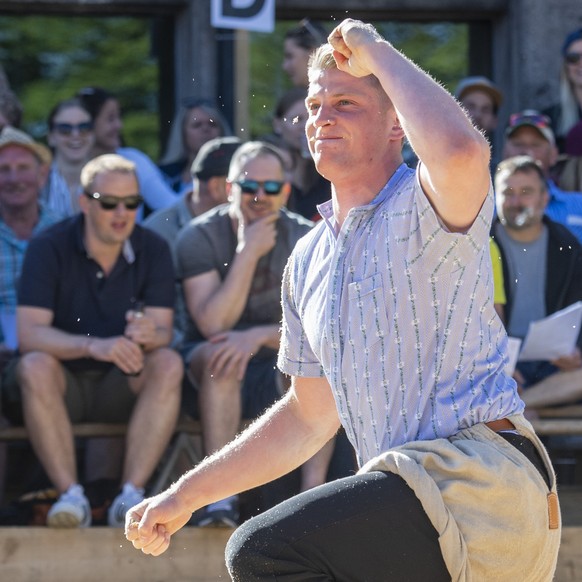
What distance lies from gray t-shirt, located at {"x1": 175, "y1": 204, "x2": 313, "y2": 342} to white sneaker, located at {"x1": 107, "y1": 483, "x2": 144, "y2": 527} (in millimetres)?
1017

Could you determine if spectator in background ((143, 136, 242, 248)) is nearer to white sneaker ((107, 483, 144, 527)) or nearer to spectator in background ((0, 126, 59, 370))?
spectator in background ((0, 126, 59, 370))

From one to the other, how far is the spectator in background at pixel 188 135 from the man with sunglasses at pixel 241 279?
1.17 m

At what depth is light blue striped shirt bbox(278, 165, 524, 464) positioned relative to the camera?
3180 millimetres

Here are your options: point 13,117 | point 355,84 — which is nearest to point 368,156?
point 355,84

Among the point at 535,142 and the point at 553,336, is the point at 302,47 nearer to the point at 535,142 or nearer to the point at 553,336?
the point at 535,142

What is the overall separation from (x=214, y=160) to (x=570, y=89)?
2.44 meters

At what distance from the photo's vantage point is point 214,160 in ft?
23.9

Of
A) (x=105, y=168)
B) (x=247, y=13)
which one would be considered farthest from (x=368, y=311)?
(x=247, y=13)

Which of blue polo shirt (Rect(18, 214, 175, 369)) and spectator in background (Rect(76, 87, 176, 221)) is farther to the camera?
spectator in background (Rect(76, 87, 176, 221))

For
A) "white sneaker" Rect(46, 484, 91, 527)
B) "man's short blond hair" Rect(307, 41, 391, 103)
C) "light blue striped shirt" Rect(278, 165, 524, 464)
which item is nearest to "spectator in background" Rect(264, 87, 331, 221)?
"white sneaker" Rect(46, 484, 91, 527)

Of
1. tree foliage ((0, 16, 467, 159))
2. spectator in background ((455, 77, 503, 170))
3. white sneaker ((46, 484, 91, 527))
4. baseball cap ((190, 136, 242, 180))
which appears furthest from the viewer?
tree foliage ((0, 16, 467, 159))

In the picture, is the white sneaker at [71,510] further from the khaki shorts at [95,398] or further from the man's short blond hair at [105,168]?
the man's short blond hair at [105,168]

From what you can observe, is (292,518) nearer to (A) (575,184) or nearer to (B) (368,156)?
(B) (368,156)

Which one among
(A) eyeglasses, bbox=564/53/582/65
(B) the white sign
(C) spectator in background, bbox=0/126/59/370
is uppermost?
(B) the white sign
